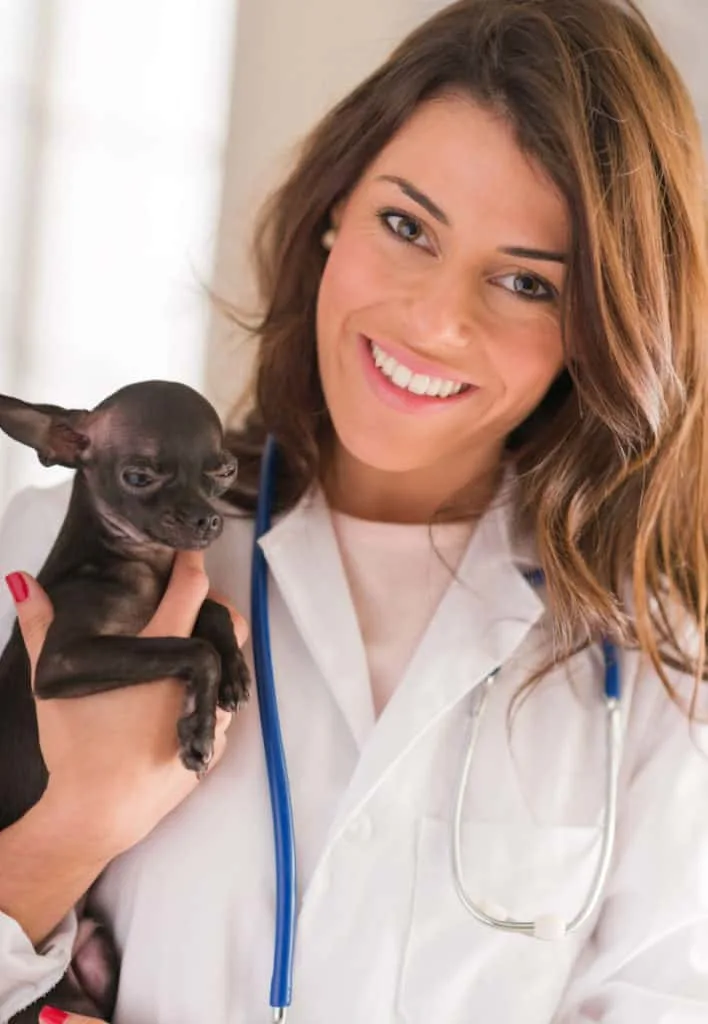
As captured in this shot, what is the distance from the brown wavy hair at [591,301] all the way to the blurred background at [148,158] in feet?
1.08

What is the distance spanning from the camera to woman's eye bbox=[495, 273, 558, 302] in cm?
120

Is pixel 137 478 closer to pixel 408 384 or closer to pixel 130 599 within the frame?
pixel 130 599

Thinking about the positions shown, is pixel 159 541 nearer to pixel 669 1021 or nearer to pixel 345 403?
pixel 345 403

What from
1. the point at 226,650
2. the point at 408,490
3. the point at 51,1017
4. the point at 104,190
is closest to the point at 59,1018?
the point at 51,1017

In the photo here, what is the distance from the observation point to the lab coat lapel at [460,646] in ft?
3.79

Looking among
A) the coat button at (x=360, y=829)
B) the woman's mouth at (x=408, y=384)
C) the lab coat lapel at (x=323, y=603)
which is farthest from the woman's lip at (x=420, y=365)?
the coat button at (x=360, y=829)

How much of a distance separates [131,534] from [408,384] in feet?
1.08

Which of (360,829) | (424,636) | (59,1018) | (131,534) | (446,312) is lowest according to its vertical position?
(59,1018)

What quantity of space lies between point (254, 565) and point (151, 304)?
622 mm

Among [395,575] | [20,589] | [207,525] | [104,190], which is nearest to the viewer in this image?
[207,525]

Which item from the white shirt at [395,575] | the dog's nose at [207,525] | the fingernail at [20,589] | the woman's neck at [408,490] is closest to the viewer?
the dog's nose at [207,525]

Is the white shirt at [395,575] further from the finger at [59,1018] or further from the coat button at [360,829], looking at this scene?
the finger at [59,1018]

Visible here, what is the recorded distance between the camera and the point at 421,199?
1.16 m

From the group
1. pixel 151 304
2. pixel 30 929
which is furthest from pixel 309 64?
pixel 30 929
